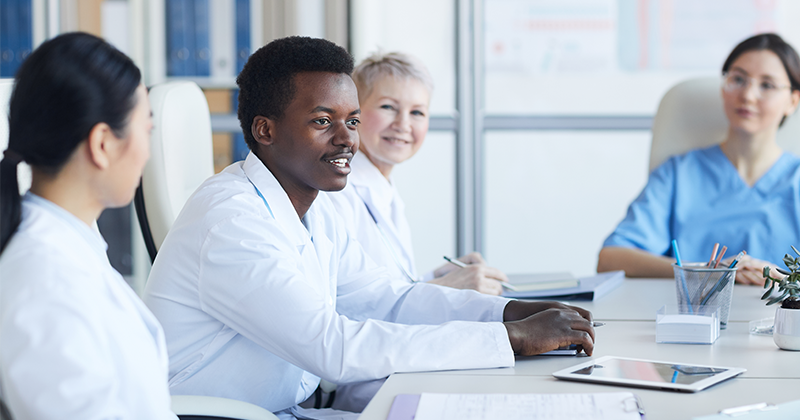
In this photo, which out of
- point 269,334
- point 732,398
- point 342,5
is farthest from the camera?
point 342,5

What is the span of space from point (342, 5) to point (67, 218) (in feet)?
9.27

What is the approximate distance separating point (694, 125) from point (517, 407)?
1.69 metres

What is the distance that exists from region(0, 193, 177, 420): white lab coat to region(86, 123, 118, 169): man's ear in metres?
0.06

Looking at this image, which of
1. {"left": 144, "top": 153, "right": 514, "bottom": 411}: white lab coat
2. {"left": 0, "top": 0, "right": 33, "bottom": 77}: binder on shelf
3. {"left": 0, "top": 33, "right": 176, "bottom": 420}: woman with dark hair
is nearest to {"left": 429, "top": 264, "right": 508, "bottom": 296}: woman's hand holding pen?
{"left": 144, "top": 153, "right": 514, "bottom": 411}: white lab coat

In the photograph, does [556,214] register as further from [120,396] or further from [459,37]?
[120,396]

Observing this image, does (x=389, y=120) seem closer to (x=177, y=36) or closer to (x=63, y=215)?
(x=63, y=215)

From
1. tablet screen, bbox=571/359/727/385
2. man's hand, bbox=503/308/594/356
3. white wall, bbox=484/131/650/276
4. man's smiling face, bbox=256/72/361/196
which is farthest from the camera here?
white wall, bbox=484/131/650/276

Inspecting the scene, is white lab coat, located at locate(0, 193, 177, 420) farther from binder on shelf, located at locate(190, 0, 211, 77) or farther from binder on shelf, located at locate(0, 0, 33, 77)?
binder on shelf, located at locate(0, 0, 33, 77)

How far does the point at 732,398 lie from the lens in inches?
34.0

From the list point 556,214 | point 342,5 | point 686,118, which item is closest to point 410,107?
point 686,118

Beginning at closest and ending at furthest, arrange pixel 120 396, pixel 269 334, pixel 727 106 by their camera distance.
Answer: pixel 120 396 → pixel 269 334 → pixel 727 106

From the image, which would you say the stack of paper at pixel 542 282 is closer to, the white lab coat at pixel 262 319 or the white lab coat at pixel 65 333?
the white lab coat at pixel 262 319

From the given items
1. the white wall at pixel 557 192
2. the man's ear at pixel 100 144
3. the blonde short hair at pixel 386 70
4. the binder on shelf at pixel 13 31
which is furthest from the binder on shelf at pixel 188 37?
the man's ear at pixel 100 144

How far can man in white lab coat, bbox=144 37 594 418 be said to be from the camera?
0.99 metres
